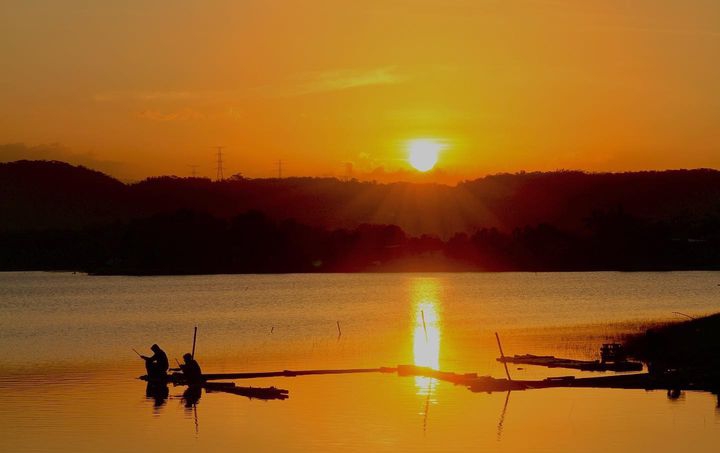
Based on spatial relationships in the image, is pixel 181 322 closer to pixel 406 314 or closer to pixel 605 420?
pixel 406 314

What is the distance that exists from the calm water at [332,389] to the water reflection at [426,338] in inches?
6.4

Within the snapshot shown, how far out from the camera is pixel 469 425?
30.1 meters

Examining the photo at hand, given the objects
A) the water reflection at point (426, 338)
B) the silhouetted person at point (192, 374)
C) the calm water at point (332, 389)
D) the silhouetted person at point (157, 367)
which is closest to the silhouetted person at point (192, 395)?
the silhouetted person at point (192, 374)

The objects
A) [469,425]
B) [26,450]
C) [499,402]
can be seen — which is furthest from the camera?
[499,402]

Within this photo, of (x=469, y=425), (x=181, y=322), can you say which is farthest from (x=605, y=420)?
(x=181, y=322)

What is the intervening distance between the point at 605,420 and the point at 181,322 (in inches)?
2063

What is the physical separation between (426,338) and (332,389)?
22.1m

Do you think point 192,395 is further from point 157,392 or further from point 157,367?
point 157,367

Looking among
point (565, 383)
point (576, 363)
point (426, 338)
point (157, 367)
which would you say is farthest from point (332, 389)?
point (426, 338)

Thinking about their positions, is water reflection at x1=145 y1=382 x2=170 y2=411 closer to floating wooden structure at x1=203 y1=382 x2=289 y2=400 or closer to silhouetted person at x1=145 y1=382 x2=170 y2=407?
Answer: silhouetted person at x1=145 y1=382 x2=170 y2=407

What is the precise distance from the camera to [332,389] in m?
37.2

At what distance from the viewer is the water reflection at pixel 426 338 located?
39.2 metres

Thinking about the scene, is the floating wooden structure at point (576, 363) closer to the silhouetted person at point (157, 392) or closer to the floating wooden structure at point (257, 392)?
the floating wooden structure at point (257, 392)

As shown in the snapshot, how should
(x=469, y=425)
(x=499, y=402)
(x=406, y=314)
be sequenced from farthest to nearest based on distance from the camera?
(x=406, y=314) < (x=499, y=402) < (x=469, y=425)
